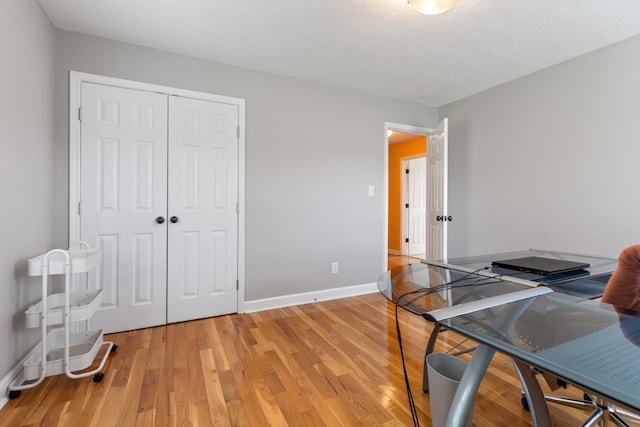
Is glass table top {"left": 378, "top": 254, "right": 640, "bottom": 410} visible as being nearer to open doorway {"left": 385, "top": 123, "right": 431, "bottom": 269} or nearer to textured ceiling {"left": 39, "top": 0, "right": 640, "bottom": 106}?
textured ceiling {"left": 39, "top": 0, "right": 640, "bottom": 106}

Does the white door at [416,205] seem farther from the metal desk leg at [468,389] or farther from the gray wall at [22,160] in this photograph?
the gray wall at [22,160]

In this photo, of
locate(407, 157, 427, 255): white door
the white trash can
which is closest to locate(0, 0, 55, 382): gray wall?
the white trash can

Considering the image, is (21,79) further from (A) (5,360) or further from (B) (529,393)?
(B) (529,393)

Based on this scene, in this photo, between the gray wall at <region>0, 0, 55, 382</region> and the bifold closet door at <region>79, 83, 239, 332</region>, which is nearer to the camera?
the gray wall at <region>0, 0, 55, 382</region>

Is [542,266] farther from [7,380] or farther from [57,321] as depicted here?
[7,380]

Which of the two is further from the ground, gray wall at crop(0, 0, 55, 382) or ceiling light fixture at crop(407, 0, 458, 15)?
ceiling light fixture at crop(407, 0, 458, 15)

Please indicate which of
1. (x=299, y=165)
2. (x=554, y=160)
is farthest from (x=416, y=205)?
(x=299, y=165)

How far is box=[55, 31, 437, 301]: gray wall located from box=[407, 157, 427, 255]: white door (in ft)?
8.13

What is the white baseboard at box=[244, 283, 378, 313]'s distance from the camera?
2.84 m

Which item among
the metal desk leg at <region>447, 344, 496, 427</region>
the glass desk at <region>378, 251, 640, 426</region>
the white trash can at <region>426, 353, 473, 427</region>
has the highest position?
the glass desk at <region>378, 251, 640, 426</region>

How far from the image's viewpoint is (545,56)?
254 centimetres

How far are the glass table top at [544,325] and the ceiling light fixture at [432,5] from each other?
1584 mm

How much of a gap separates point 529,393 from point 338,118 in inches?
113

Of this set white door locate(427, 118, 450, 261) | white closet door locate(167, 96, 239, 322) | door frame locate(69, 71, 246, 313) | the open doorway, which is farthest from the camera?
the open doorway
